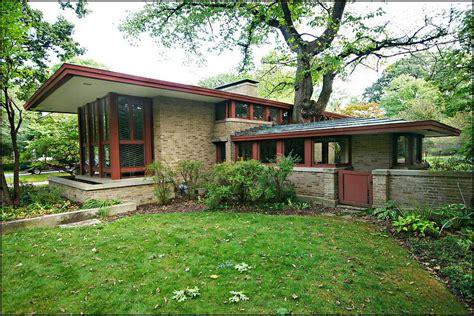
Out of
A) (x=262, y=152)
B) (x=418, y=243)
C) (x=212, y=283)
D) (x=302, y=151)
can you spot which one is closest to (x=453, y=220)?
(x=418, y=243)

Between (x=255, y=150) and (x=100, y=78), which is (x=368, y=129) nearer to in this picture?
(x=255, y=150)

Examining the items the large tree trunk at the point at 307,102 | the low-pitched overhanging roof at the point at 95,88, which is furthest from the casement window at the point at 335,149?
the low-pitched overhanging roof at the point at 95,88

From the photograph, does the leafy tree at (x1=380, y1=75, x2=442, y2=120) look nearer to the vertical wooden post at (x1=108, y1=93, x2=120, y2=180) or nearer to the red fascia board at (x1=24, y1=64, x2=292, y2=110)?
the red fascia board at (x1=24, y1=64, x2=292, y2=110)

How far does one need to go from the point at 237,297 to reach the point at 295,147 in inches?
295

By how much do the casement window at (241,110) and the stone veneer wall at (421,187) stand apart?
693 cm

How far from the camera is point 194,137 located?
37.2ft

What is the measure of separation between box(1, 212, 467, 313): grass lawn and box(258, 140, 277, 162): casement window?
16.7 ft

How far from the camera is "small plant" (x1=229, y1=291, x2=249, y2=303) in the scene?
10.1ft


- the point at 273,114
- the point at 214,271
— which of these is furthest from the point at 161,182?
the point at 273,114

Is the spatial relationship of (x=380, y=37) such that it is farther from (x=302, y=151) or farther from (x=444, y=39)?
(x=302, y=151)

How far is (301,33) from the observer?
491 inches

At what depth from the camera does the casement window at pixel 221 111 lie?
12.0m

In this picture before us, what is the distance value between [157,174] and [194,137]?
10.2ft

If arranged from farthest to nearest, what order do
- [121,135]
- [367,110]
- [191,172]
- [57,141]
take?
[367,110] < [57,141] < [121,135] < [191,172]
